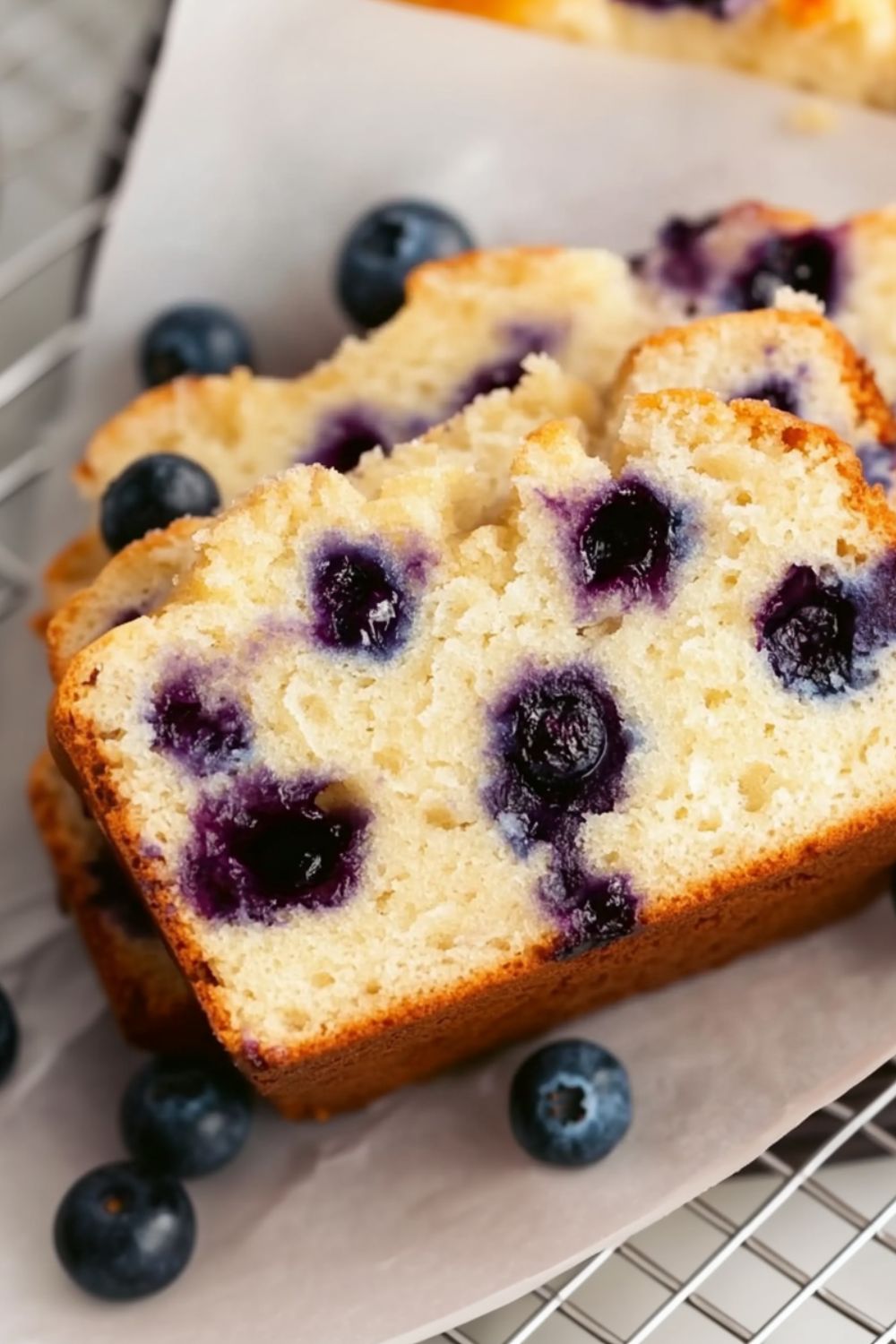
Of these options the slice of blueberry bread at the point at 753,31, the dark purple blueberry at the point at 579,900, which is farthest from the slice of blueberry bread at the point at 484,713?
the slice of blueberry bread at the point at 753,31

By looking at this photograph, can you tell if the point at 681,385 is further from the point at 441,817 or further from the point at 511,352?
the point at 441,817

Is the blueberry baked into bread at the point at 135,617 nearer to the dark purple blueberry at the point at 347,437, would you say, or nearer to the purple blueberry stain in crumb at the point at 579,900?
the dark purple blueberry at the point at 347,437

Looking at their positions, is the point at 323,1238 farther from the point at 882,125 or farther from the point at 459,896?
the point at 882,125

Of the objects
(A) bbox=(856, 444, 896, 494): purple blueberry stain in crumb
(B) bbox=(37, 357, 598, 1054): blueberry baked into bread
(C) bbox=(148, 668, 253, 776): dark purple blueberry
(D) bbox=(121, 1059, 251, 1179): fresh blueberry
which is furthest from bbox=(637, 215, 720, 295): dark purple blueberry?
(D) bbox=(121, 1059, 251, 1179): fresh blueberry

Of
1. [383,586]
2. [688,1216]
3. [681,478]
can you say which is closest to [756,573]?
[681,478]

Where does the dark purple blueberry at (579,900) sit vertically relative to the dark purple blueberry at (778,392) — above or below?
below

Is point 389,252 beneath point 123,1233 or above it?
above

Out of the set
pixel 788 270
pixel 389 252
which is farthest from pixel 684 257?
pixel 389 252
